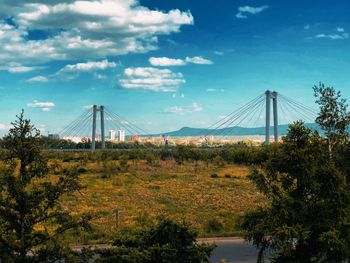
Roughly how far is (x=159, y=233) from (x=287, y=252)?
312cm

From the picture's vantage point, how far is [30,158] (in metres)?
9.80

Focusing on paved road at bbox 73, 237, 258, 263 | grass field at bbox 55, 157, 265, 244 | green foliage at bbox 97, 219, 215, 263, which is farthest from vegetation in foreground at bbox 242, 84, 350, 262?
grass field at bbox 55, 157, 265, 244

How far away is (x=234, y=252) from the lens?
59.5 feet

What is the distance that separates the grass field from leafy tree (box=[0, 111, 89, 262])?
7.89 m

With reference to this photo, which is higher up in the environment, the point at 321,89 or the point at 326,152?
the point at 321,89

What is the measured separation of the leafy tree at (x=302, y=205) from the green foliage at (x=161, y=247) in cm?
131

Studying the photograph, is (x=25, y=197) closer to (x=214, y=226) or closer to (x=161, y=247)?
(x=161, y=247)

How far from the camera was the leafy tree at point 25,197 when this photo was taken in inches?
379

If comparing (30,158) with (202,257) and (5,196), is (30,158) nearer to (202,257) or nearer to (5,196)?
(5,196)

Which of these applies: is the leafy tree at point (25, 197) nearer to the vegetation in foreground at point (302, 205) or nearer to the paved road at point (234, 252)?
the vegetation in foreground at point (302, 205)

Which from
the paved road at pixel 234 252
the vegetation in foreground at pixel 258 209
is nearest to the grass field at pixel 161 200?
the paved road at pixel 234 252

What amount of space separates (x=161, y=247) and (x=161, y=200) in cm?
2198

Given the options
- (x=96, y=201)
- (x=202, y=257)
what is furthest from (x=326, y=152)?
(x=96, y=201)

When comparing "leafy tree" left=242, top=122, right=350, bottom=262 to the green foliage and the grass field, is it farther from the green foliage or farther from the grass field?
the grass field
